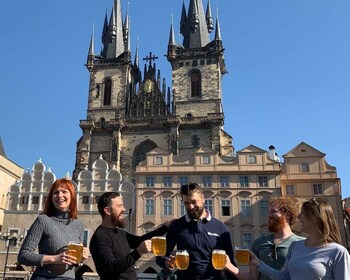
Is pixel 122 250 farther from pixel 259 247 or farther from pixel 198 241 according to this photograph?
pixel 259 247

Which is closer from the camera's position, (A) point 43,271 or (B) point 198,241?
(A) point 43,271

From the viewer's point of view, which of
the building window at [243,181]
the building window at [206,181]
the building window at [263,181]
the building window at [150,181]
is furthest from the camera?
the building window at [150,181]

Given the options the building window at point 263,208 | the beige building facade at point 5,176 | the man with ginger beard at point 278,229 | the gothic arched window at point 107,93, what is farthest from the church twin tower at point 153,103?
the man with ginger beard at point 278,229

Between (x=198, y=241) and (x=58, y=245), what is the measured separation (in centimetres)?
146

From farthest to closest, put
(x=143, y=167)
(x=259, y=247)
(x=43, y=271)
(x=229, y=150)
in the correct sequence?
(x=229, y=150) < (x=143, y=167) < (x=259, y=247) < (x=43, y=271)

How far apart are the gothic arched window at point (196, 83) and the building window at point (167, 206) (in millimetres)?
16568

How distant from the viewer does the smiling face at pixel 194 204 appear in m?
4.17

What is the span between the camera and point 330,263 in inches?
128

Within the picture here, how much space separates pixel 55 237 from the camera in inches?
149

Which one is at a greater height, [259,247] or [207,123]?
[207,123]

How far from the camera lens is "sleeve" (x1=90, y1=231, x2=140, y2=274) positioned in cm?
376

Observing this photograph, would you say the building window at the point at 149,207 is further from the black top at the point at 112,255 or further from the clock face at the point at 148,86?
the black top at the point at 112,255

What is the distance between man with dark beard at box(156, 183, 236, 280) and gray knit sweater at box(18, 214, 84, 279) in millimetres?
962

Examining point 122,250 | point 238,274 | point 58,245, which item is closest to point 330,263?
point 238,274
